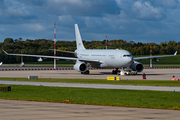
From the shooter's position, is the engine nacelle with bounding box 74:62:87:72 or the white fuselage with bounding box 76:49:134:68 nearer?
the white fuselage with bounding box 76:49:134:68

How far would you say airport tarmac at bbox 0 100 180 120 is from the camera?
15.8 metres

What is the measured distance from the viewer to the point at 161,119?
15.3 metres

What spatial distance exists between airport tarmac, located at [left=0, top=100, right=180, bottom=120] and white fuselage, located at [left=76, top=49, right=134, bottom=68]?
1569 inches

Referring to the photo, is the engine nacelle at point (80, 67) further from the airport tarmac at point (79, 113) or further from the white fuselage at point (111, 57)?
the airport tarmac at point (79, 113)

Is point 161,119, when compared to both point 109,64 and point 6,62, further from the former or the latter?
point 6,62

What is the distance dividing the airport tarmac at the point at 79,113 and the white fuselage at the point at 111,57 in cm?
3987

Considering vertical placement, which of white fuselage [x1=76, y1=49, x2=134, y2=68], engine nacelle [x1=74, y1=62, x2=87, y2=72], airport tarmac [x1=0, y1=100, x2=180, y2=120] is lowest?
airport tarmac [x1=0, y1=100, x2=180, y2=120]

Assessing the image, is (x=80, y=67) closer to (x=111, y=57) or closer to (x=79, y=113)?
(x=111, y=57)

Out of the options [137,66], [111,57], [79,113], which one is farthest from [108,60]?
[79,113]

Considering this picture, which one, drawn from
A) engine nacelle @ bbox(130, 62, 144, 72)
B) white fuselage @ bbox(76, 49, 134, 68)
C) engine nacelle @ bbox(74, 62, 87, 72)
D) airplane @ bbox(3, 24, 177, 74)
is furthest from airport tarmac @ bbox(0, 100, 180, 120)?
engine nacelle @ bbox(130, 62, 144, 72)

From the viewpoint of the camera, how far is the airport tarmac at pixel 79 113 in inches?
620

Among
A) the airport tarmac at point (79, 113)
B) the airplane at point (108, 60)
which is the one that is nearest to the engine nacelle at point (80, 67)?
the airplane at point (108, 60)

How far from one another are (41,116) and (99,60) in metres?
48.7

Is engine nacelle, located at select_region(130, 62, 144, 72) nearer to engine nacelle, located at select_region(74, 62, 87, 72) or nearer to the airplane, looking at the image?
the airplane
